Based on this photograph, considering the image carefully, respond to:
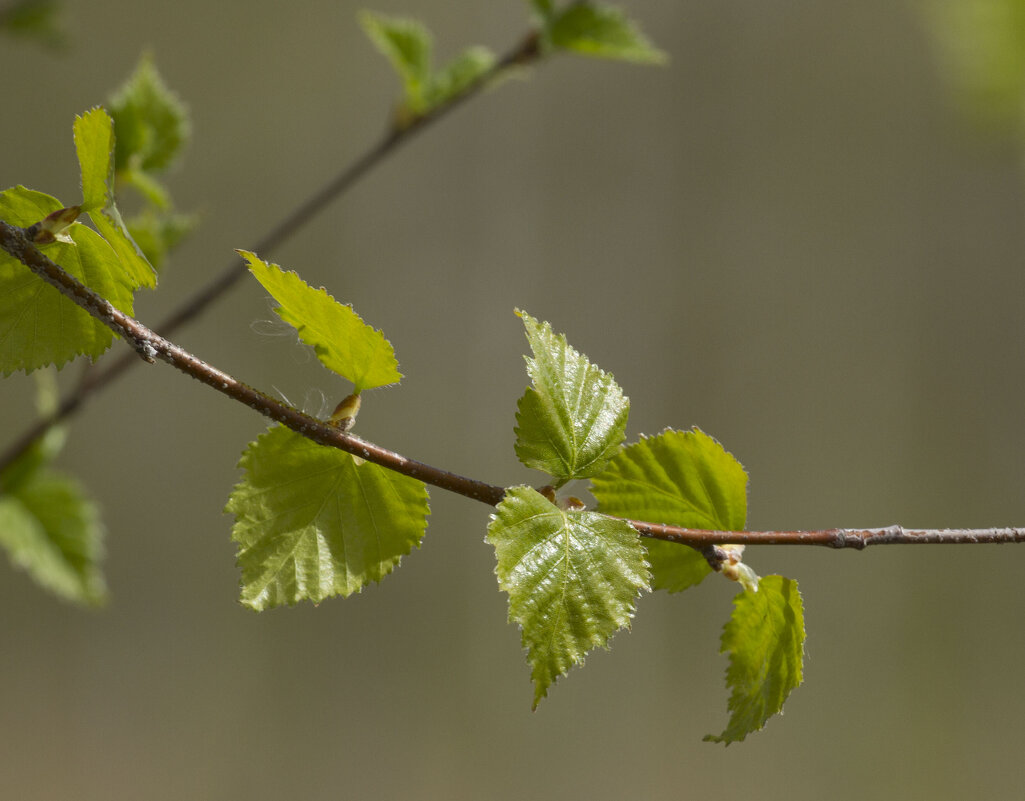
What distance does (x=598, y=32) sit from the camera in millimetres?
479

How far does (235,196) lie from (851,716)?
160 cm

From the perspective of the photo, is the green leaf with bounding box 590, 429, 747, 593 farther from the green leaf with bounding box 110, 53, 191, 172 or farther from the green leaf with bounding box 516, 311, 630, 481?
the green leaf with bounding box 110, 53, 191, 172

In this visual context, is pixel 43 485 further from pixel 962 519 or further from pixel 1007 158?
pixel 1007 158

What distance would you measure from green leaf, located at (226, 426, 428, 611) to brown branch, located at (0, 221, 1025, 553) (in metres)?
0.02

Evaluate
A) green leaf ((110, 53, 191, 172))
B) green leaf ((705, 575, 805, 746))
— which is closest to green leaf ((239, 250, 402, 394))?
green leaf ((705, 575, 805, 746))

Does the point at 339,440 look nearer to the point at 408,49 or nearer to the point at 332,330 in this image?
the point at 332,330

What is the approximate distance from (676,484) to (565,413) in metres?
0.04

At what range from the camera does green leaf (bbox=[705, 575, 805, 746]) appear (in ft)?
0.83

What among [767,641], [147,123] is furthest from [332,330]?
[147,123]

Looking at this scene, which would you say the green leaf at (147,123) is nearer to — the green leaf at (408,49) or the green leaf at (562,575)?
the green leaf at (408,49)

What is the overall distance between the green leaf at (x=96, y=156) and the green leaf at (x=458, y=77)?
12.2 inches

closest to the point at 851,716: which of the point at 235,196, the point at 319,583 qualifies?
the point at 235,196

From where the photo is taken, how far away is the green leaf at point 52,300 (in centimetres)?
22

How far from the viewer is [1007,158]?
1977 millimetres
